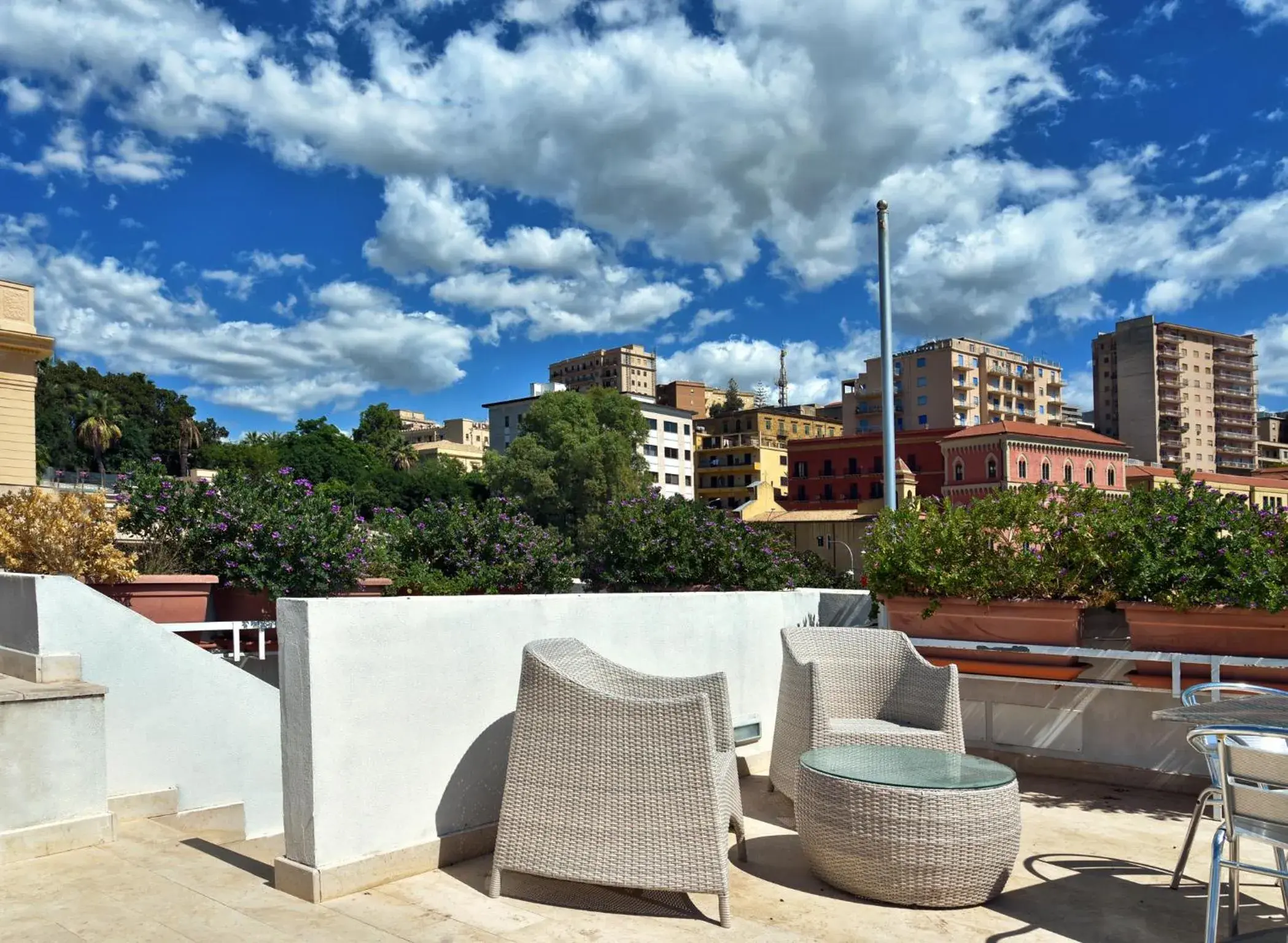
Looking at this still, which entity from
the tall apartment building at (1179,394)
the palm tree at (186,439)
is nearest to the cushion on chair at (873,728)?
the palm tree at (186,439)

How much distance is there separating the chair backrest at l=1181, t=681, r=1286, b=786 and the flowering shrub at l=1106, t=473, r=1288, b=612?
0.45m

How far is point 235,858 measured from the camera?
3617 millimetres

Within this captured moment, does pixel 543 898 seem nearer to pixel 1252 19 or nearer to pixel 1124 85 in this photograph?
pixel 1252 19

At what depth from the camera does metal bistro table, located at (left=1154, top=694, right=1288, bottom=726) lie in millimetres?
2717

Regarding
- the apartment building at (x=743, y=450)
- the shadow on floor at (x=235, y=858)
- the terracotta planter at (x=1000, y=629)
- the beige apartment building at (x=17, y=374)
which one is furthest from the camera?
the apartment building at (x=743, y=450)

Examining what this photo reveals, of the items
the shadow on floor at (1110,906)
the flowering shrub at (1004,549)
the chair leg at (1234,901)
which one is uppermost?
the flowering shrub at (1004,549)

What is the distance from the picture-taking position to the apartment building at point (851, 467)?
61.8 metres

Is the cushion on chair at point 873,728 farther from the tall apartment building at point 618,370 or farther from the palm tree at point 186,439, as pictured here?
the tall apartment building at point 618,370

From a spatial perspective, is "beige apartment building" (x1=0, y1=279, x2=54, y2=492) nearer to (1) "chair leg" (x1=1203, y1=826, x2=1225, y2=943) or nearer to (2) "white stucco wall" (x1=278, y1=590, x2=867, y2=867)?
(2) "white stucco wall" (x1=278, y1=590, x2=867, y2=867)

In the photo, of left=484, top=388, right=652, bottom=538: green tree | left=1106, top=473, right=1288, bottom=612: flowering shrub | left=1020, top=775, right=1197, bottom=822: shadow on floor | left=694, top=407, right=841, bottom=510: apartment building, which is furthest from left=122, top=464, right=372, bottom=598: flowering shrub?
left=694, top=407, right=841, bottom=510: apartment building

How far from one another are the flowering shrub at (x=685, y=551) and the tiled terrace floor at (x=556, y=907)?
216 inches

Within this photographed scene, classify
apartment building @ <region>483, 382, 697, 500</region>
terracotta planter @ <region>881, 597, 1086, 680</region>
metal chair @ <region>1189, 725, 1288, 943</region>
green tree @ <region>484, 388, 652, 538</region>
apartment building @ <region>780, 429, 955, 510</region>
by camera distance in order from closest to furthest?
metal chair @ <region>1189, 725, 1288, 943</region>
terracotta planter @ <region>881, 597, 1086, 680</region>
green tree @ <region>484, 388, 652, 538</region>
apartment building @ <region>780, 429, 955, 510</region>
apartment building @ <region>483, 382, 697, 500</region>

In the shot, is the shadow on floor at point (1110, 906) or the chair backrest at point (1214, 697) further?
the shadow on floor at point (1110, 906)

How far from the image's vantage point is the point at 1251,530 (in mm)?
4551
